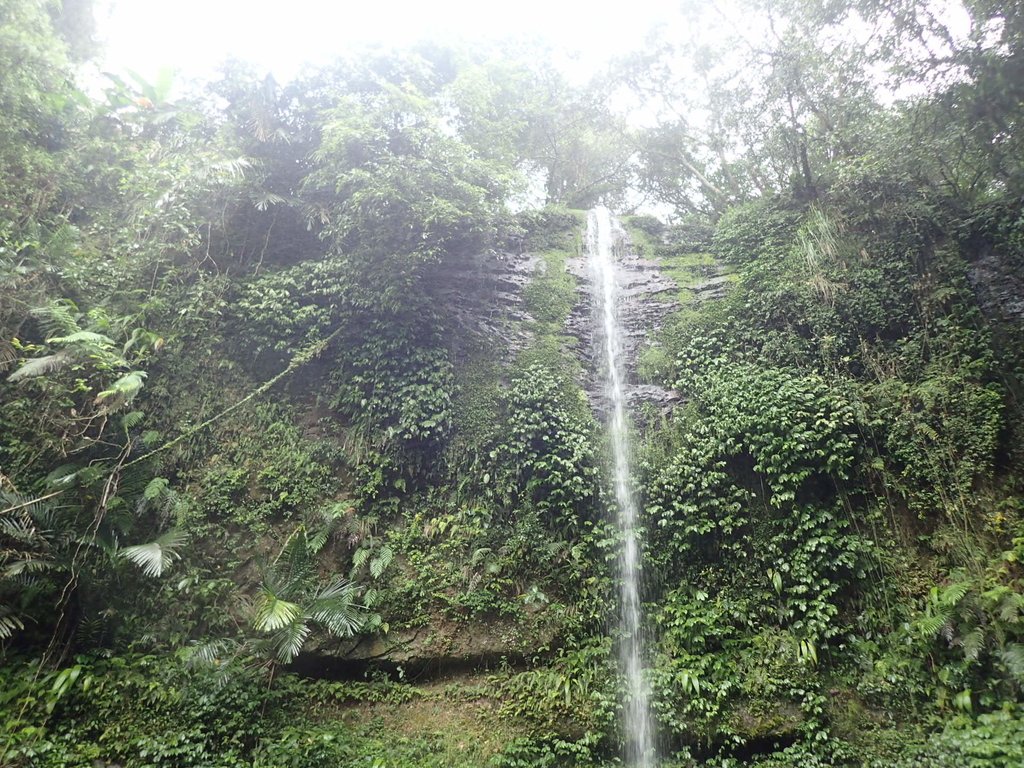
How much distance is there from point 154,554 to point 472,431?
396cm

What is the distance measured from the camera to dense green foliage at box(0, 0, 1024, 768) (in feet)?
17.3

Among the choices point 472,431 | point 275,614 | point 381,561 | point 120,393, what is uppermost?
point 120,393

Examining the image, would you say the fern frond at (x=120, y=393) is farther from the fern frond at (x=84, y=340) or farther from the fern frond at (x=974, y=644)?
the fern frond at (x=974, y=644)

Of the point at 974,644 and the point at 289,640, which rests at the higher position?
the point at 974,644

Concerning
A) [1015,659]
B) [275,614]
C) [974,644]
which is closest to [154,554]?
[275,614]

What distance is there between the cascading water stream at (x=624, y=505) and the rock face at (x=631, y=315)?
0.12 metres

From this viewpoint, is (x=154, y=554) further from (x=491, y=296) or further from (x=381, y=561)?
(x=491, y=296)


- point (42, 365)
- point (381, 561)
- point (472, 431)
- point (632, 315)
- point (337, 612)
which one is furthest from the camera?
point (632, 315)

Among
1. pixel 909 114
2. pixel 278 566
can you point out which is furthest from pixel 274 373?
pixel 909 114

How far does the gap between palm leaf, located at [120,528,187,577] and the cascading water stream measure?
494 centimetres

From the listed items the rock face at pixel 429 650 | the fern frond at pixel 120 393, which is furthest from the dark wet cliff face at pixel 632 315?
the fern frond at pixel 120 393

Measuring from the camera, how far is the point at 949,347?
257 inches

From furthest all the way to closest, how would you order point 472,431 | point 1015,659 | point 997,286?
point 472,431 < point 997,286 < point 1015,659

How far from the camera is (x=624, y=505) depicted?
22.8 feet
